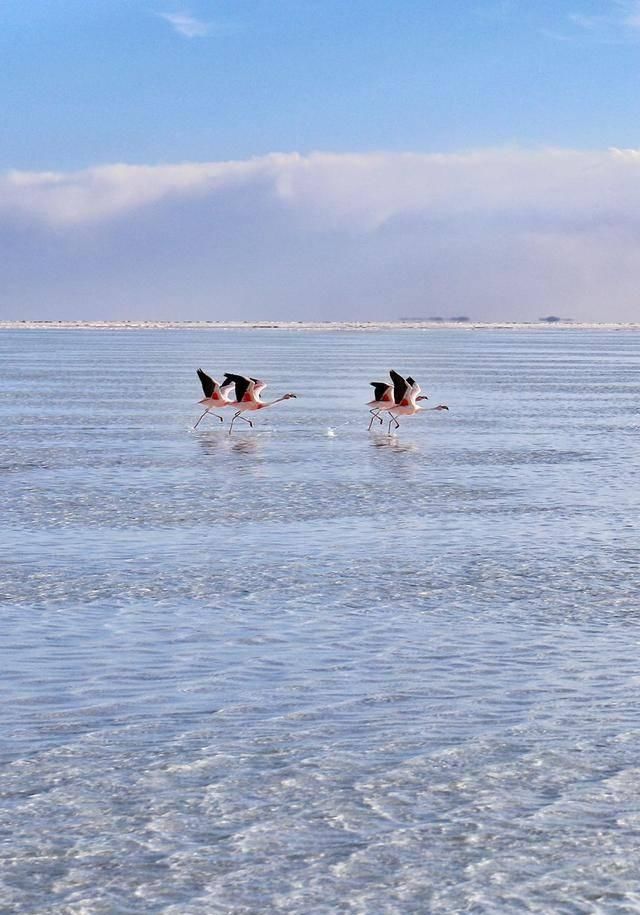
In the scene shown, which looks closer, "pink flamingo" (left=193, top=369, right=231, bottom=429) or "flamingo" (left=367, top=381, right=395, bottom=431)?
"flamingo" (left=367, top=381, right=395, bottom=431)

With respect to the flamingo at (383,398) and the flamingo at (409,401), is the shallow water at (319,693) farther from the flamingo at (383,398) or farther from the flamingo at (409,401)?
the flamingo at (383,398)

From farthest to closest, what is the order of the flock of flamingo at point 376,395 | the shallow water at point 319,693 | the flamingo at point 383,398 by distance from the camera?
the flamingo at point 383,398
the flock of flamingo at point 376,395
the shallow water at point 319,693

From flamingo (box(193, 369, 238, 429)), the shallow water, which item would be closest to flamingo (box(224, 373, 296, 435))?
flamingo (box(193, 369, 238, 429))

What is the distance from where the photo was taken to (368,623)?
11.1 m

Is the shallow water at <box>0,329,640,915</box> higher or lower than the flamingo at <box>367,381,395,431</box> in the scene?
lower

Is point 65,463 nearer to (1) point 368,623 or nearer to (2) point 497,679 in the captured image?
(1) point 368,623

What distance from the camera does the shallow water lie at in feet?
20.9

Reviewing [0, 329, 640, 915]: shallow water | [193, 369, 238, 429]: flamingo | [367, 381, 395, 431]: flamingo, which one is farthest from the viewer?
[193, 369, 238, 429]: flamingo

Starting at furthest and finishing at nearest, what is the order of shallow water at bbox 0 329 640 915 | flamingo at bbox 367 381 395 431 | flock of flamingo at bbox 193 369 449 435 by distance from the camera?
flamingo at bbox 367 381 395 431
flock of flamingo at bbox 193 369 449 435
shallow water at bbox 0 329 640 915

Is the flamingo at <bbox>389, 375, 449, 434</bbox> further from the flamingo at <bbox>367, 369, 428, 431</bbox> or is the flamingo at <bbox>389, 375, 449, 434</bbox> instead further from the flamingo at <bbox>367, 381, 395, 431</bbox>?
the flamingo at <bbox>367, 381, 395, 431</bbox>

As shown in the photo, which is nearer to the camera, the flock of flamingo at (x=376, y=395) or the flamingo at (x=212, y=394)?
the flock of flamingo at (x=376, y=395)

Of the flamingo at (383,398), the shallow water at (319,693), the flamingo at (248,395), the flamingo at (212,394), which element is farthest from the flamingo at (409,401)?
the shallow water at (319,693)

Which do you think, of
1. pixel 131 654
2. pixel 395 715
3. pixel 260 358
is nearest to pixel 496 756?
pixel 395 715

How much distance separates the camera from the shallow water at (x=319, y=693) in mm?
6375
